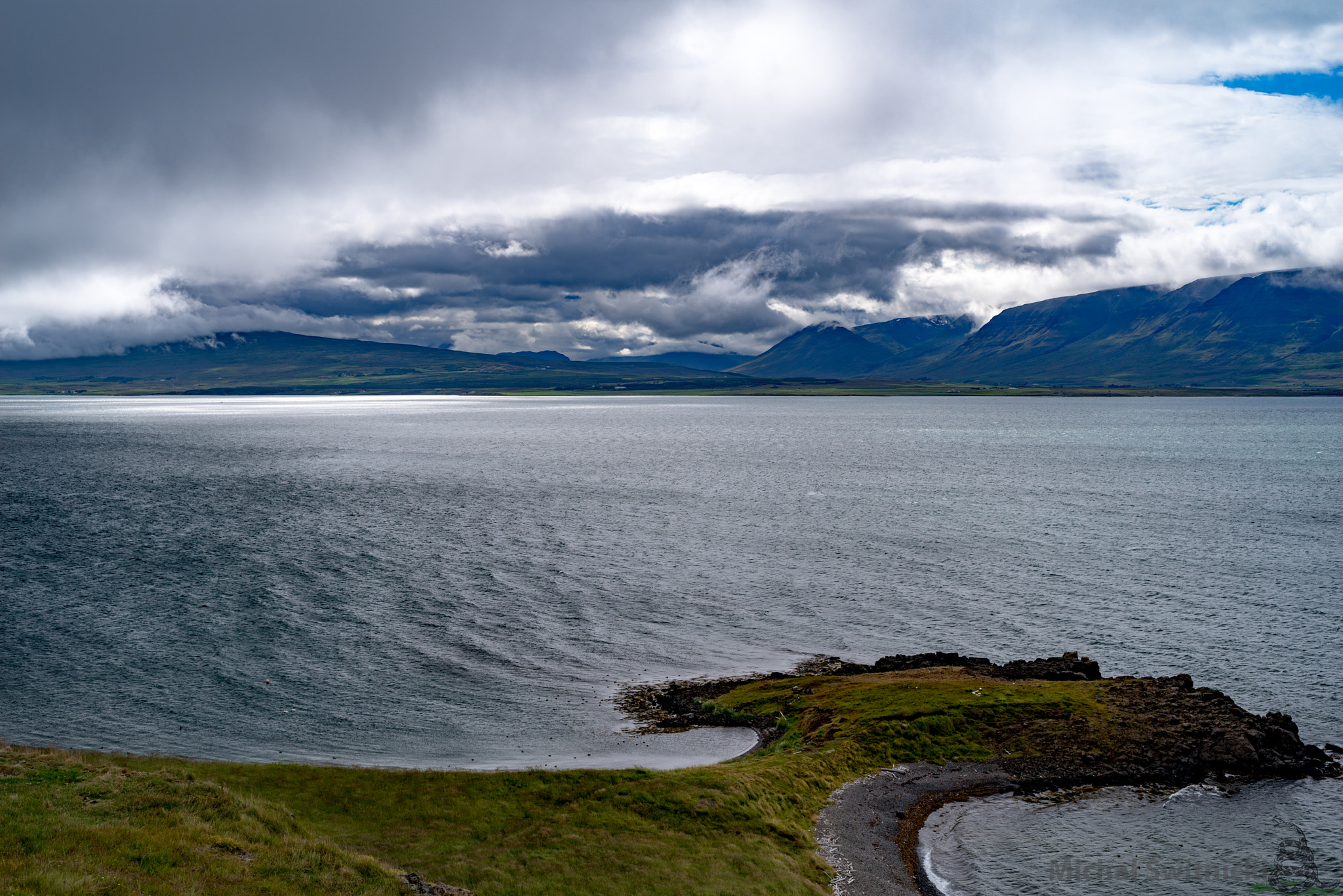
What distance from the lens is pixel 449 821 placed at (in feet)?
104

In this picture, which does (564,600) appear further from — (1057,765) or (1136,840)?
(1136,840)

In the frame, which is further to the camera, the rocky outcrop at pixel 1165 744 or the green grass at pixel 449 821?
the rocky outcrop at pixel 1165 744

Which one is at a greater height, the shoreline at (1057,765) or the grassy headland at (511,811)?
the grassy headland at (511,811)

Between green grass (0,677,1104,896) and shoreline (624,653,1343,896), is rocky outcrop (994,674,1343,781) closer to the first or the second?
shoreline (624,653,1343,896)

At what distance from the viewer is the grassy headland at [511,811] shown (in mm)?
23219

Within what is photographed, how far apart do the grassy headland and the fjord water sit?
5470 mm

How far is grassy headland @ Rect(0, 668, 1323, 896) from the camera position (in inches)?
914

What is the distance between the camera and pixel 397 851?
29.1 metres

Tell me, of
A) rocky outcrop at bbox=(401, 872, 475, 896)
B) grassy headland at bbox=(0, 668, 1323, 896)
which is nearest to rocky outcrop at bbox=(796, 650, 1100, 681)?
grassy headland at bbox=(0, 668, 1323, 896)

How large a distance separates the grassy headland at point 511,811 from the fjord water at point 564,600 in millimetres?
5470

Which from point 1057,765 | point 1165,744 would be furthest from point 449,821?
point 1165,744

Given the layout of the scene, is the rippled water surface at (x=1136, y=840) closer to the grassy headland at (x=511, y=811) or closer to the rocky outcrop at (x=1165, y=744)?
the rocky outcrop at (x=1165, y=744)

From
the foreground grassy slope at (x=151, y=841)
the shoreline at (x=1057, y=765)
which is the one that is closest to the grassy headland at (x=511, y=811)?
the foreground grassy slope at (x=151, y=841)

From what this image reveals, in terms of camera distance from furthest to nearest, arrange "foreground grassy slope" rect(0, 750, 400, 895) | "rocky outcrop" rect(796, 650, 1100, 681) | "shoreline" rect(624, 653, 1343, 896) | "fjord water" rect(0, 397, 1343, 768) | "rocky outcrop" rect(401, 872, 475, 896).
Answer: "rocky outcrop" rect(796, 650, 1100, 681), "fjord water" rect(0, 397, 1343, 768), "shoreline" rect(624, 653, 1343, 896), "rocky outcrop" rect(401, 872, 475, 896), "foreground grassy slope" rect(0, 750, 400, 895)
